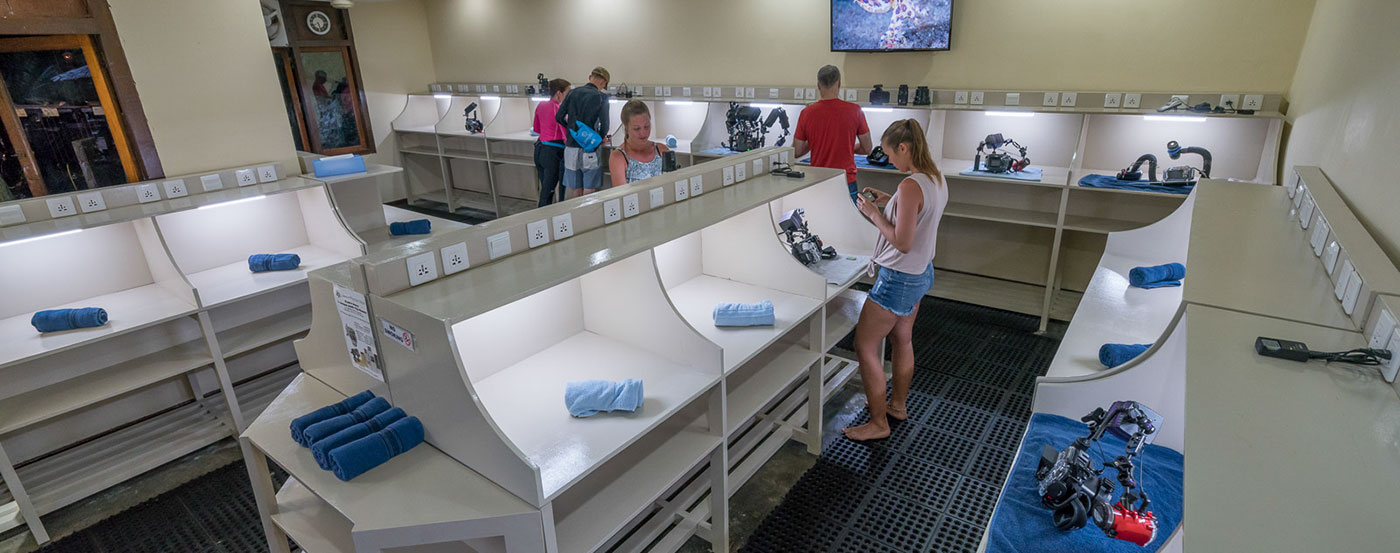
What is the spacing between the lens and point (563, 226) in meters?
2.24

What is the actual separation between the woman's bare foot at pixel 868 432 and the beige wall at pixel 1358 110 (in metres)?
1.89

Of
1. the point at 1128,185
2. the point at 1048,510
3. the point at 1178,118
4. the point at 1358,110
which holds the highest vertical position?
the point at 1358,110

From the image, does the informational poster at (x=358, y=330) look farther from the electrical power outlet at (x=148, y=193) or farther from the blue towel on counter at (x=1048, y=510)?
the electrical power outlet at (x=148, y=193)

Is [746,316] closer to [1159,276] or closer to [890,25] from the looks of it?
[1159,276]

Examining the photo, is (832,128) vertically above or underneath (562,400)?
above

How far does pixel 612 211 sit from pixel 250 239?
2.51m

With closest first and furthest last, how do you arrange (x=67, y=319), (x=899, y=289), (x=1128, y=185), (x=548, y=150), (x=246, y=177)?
(x=67, y=319) < (x=899, y=289) < (x=246, y=177) < (x=1128, y=185) < (x=548, y=150)

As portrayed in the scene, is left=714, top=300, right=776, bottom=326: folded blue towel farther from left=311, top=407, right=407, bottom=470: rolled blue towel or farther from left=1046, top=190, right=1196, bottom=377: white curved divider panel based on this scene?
left=311, top=407, right=407, bottom=470: rolled blue towel

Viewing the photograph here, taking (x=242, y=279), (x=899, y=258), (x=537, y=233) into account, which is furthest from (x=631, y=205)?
(x=242, y=279)

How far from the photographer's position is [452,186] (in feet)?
26.6

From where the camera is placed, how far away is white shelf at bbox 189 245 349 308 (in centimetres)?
307

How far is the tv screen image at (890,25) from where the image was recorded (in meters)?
4.67

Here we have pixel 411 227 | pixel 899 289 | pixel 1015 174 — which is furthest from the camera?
pixel 1015 174

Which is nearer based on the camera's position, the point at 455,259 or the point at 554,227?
the point at 455,259
